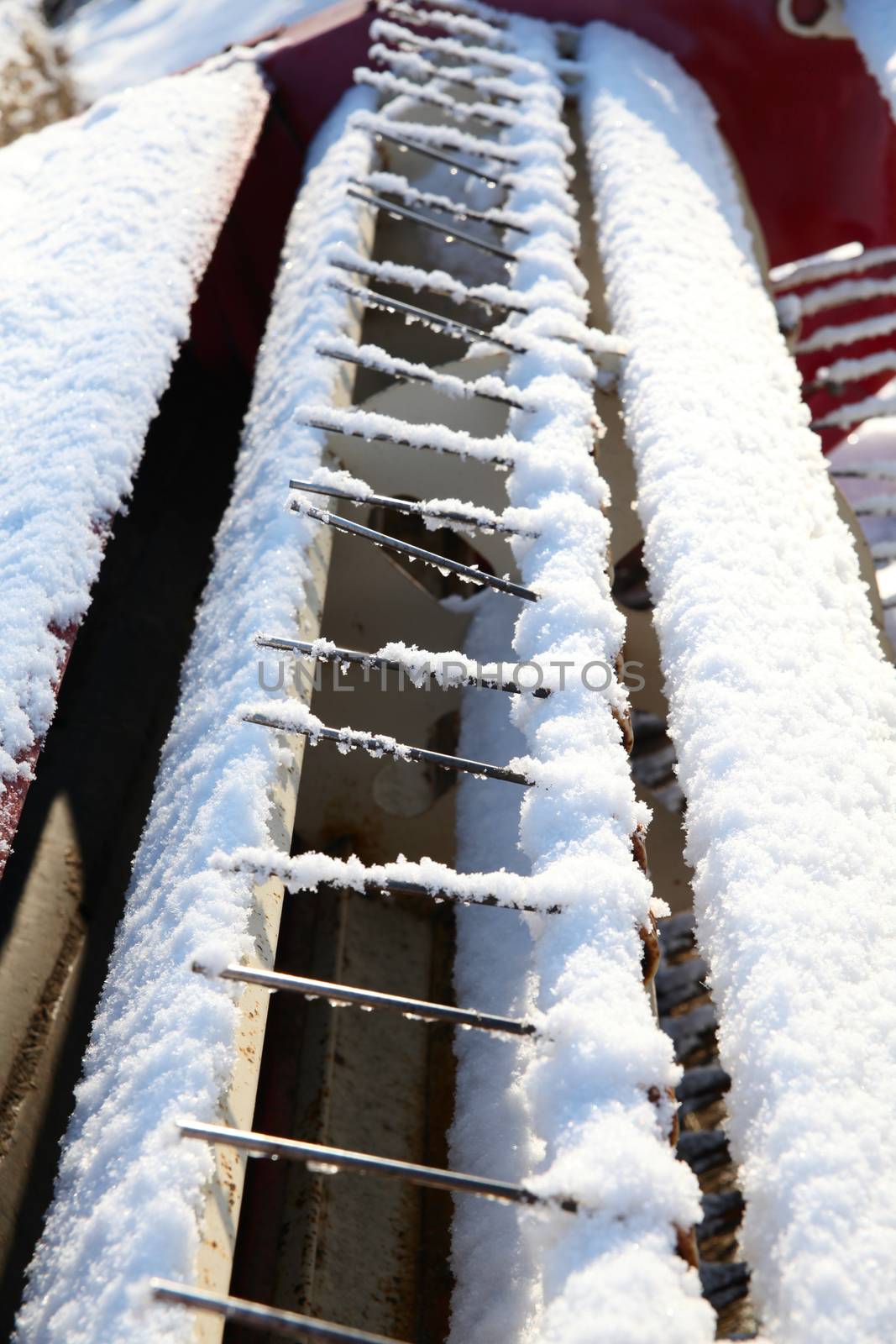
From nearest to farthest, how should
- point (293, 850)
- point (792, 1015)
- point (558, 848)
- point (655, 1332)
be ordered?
point (655, 1332) → point (792, 1015) → point (558, 848) → point (293, 850)

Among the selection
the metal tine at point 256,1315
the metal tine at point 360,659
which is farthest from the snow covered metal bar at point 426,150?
the metal tine at point 256,1315

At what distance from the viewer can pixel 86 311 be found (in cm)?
186

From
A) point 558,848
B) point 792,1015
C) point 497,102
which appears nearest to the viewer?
point 792,1015

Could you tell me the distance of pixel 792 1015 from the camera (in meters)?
1.12

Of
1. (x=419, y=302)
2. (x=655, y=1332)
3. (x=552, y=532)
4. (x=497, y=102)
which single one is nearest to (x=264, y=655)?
(x=552, y=532)

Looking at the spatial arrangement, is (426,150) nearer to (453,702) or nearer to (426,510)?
(426,510)

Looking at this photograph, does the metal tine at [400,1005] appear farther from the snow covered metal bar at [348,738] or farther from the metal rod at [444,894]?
the snow covered metal bar at [348,738]

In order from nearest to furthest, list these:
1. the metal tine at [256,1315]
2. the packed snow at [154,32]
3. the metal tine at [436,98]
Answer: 1. the metal tine at [256,1315]
2. the metal tine at [436,98]
3. the packed snow at [154,32]

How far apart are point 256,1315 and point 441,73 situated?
→ 2617 millimetres

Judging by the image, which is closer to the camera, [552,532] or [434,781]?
[552,532]

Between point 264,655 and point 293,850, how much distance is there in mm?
785

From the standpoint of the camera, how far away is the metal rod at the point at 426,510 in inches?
63.9

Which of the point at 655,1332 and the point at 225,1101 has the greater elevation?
the point at 225,1101

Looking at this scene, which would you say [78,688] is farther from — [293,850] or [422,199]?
[422,199]
